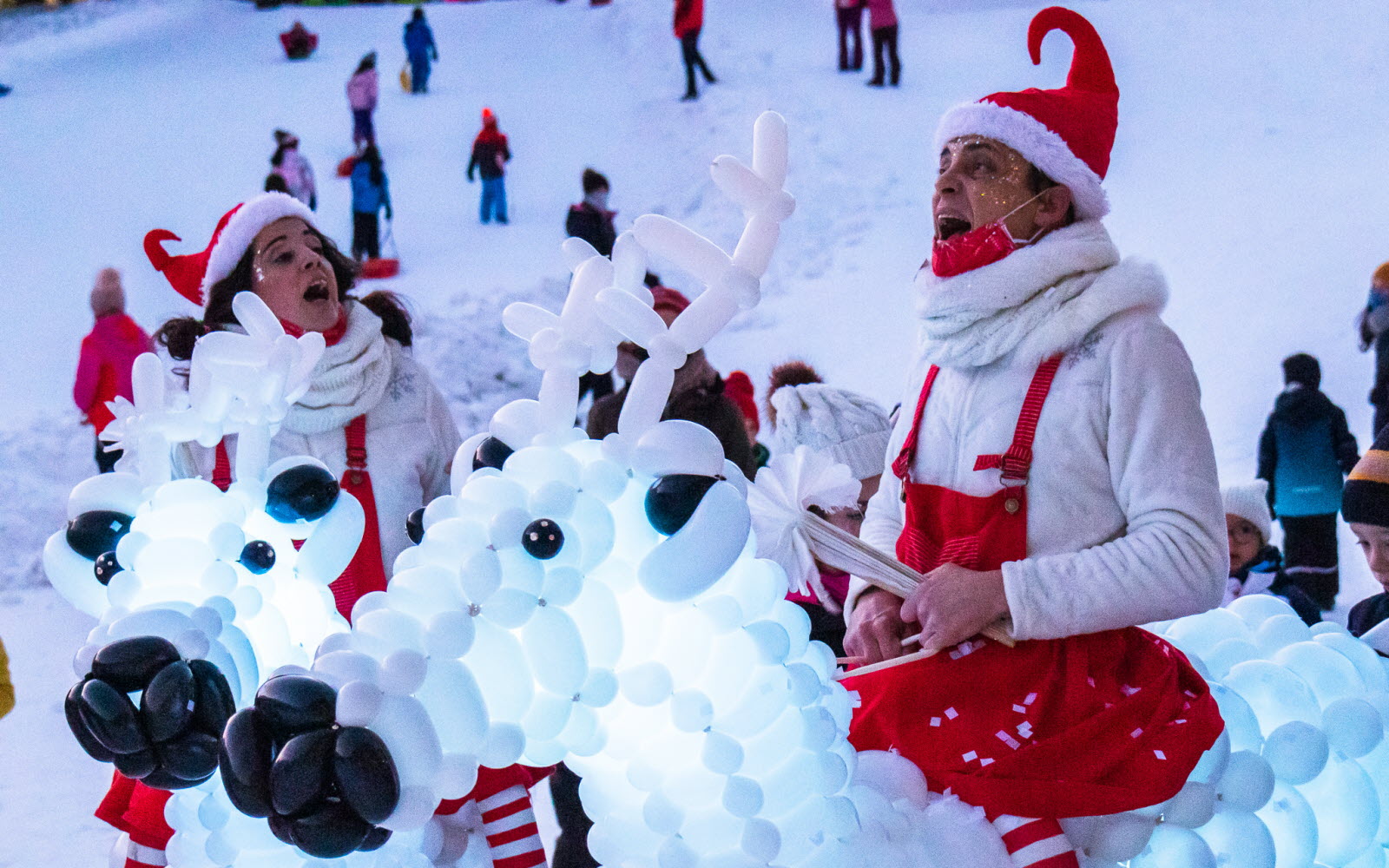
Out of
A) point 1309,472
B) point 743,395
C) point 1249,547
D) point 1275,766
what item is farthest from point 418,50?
point 1275,766

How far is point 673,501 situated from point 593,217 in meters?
7.04

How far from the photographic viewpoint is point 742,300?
163cm

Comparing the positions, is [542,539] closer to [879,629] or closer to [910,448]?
[879,629]

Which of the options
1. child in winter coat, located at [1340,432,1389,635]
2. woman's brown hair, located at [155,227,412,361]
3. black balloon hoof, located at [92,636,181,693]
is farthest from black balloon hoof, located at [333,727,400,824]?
child in winter coat, located at [1340,432,1389,635]

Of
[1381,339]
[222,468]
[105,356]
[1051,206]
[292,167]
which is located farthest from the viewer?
[292,167]

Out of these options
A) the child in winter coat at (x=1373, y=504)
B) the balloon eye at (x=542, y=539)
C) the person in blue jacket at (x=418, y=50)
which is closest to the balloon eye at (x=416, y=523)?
the balloon eye at (x=542, y=539)

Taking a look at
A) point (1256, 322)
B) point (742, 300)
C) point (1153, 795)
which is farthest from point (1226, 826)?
point (1256, 322)

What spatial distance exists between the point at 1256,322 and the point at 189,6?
15.7m

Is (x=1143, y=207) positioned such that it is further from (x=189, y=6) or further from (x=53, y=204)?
(x=189, y=6)

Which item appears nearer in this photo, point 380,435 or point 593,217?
point 380,435

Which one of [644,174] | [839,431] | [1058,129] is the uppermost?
[1058,129]

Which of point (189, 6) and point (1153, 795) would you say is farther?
point (189, 6)

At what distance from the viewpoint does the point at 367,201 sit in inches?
440

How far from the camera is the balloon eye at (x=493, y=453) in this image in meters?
Result: 1.71
